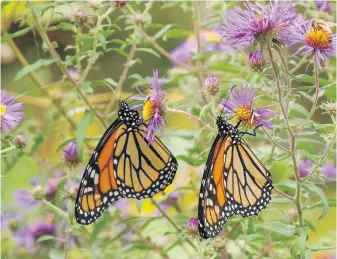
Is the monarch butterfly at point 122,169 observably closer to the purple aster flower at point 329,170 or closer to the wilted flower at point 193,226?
the wilted flower at point 193,226

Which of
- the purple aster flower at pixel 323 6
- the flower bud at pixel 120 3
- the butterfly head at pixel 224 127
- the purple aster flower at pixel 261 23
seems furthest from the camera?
the purple aster flower at pixel 323 6

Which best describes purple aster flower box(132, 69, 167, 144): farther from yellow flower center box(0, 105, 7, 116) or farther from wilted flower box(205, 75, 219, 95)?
yellow flower center box(0, 105, 7, 116)

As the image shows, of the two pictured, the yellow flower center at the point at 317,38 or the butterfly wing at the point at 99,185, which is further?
the butterfly wing at the point at 99,185

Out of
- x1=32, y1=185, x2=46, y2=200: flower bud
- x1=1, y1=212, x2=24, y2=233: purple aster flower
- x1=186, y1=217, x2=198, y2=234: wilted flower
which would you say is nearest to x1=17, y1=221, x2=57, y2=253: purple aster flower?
x1=1, y1=212, x2=24, y2=233: purple aster flower

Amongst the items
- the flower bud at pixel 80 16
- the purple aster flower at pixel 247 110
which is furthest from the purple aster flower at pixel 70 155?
the purple aster flower at pixel 247 110

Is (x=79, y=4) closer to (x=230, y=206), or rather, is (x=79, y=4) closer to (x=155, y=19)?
(x=230, y=206)

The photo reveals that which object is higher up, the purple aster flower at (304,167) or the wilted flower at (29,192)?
the purple aster flower at (304,167)

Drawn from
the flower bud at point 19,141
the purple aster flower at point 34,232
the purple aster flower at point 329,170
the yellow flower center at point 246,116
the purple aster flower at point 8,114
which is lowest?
the purple aster flower at point 34,232

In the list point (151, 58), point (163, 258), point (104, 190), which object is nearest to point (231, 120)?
point (104, 190)

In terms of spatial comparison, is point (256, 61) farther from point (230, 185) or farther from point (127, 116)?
point (127, 116)
